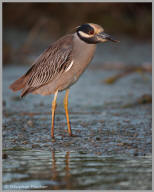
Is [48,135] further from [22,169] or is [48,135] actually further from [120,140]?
[22,169]

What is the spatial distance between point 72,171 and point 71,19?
36.7 feet

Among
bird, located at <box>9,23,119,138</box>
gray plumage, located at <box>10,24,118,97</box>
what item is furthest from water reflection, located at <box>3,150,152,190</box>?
gray plumage, located at <box>10,24,118,97</box>

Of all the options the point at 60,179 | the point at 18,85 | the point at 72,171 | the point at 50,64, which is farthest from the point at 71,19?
the point at 60,179

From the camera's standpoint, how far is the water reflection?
4.15m

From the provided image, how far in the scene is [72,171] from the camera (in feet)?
14.9

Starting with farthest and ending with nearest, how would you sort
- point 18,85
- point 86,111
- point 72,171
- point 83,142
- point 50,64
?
point 86,111 < point 18,85 < point 50,64 < point 83,142 < point 72,171

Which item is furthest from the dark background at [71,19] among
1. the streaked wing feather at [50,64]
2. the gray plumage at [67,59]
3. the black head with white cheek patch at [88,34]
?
the black head with white cheek patch at [88,34]

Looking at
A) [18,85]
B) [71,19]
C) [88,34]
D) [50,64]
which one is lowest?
[18,85]

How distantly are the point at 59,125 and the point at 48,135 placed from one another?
76 cm

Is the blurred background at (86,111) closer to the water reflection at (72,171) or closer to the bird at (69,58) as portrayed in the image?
the water reflection at (72,171)

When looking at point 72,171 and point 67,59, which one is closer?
point 72,171

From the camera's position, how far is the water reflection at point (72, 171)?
13.6 feet

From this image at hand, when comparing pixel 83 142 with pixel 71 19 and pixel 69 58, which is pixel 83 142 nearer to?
pixel 69 58

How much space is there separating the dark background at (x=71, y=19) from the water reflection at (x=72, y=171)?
32.1 ft
